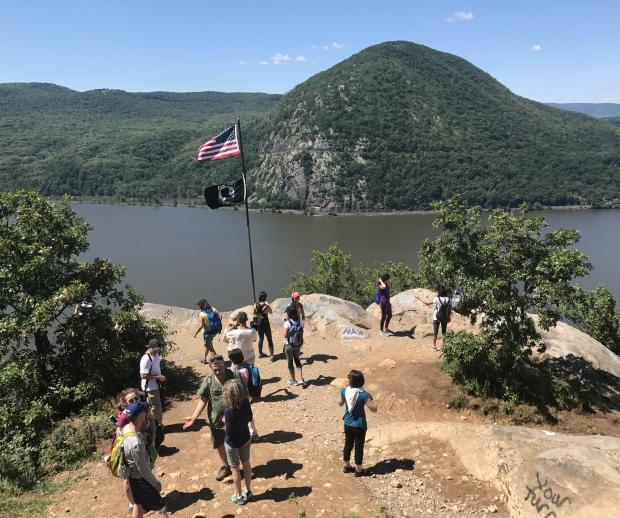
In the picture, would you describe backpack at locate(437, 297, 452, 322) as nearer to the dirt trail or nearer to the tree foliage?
the dirt trail

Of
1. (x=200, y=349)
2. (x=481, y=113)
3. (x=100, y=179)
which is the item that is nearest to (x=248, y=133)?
(x=100, y=179)

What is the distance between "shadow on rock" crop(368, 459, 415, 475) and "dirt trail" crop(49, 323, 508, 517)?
14 mm

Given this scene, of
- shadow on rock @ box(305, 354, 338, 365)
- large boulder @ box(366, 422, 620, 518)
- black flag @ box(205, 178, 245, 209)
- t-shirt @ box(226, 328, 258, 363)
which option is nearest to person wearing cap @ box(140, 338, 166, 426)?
t-shirt @ box(226, 328, 258, 363)

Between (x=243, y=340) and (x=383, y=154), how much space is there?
452 ft

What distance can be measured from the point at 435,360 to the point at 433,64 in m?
210

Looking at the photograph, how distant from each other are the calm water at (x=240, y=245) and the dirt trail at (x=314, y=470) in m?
35.0

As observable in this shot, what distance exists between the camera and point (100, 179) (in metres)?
160

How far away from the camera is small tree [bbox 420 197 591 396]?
27.8 ft

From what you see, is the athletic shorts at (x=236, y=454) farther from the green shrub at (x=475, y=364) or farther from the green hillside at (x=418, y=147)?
the green hillside at (x=418, y=147)

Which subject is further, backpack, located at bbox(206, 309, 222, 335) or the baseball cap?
backpack, located at bbox(206, 309, 222, 335)

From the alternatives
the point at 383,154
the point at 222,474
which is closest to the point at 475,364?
the point at 222,474

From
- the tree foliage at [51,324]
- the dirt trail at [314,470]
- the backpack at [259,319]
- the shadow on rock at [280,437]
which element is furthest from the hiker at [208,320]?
the shadow on rock at [280,437]

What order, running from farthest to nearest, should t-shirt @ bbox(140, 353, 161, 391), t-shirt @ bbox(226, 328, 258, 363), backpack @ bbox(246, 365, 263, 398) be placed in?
t-shirt @ bbox(226, 328, 258, 363) → t-shirt @ bbox(140, 353, 161, 391) → backpack @ bbox(246, 365, 263, 398)

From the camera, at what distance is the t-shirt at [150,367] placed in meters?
7.00
